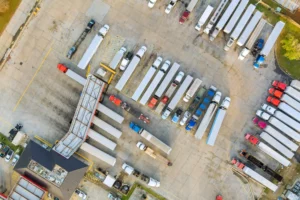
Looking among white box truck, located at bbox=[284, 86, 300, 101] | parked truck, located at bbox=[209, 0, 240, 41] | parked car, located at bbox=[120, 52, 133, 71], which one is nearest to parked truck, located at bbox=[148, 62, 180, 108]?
parked car, located at bbox=[120, 52, 133, 71]

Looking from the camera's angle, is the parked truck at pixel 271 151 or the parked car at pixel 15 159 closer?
the parked truck at pixel 271 151

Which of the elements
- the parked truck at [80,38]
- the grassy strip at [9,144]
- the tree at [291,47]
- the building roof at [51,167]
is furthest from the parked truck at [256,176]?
the grassy strip at [9,144]

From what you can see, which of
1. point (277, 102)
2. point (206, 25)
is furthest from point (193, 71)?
point (277, 102)

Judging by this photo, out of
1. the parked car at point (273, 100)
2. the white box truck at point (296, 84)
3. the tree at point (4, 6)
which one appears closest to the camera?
the white box truck at point (296, 84)

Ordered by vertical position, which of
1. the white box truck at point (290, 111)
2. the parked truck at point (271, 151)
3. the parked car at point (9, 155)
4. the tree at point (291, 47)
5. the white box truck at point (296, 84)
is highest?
the tree at point (291, 47)

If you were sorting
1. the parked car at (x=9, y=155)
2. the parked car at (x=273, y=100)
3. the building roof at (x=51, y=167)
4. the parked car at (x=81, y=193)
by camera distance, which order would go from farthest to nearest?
the parked car at (x=9, y=155) → the parked car at (x=81, y=193) → the parked car at (x=273, y=100) → the building roof at (x=51, y=167)

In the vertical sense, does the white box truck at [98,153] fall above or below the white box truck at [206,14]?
below

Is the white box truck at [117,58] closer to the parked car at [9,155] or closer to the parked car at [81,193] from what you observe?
the parked car at [81,193]
